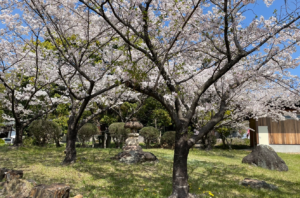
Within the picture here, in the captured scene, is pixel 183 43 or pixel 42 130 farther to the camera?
pixel 42 130

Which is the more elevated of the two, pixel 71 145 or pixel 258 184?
pixel 71 145

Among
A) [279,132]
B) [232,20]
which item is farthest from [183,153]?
[279,132]

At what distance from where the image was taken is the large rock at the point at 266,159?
30.9 feet

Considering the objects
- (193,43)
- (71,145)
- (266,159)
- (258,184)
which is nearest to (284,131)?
(266,159)

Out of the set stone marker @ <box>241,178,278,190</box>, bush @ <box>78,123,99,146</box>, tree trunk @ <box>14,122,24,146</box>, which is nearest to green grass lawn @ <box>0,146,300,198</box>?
stone marker @ <box>241,178,278,190</box>

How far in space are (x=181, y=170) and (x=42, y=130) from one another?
11.6 metres

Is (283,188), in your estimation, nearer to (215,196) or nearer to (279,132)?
(215,196)

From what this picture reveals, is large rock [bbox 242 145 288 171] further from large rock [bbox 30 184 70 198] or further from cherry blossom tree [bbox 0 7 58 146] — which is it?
cherry blossom tree [bbox 0 7 58 146]

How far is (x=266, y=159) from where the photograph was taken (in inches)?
382

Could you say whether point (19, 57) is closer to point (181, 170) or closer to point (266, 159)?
point (181, 170)

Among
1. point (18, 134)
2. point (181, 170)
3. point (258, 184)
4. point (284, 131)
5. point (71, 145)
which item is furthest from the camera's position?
point (284, 131)

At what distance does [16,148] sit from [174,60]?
10193 millimetres

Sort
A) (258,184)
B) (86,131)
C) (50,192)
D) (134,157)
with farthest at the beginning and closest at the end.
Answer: (86,131) < (134,157) < (258,184) < (50,192)

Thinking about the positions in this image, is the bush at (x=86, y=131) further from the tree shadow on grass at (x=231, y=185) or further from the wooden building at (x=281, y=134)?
the wooden building at (x=281, y=134)
